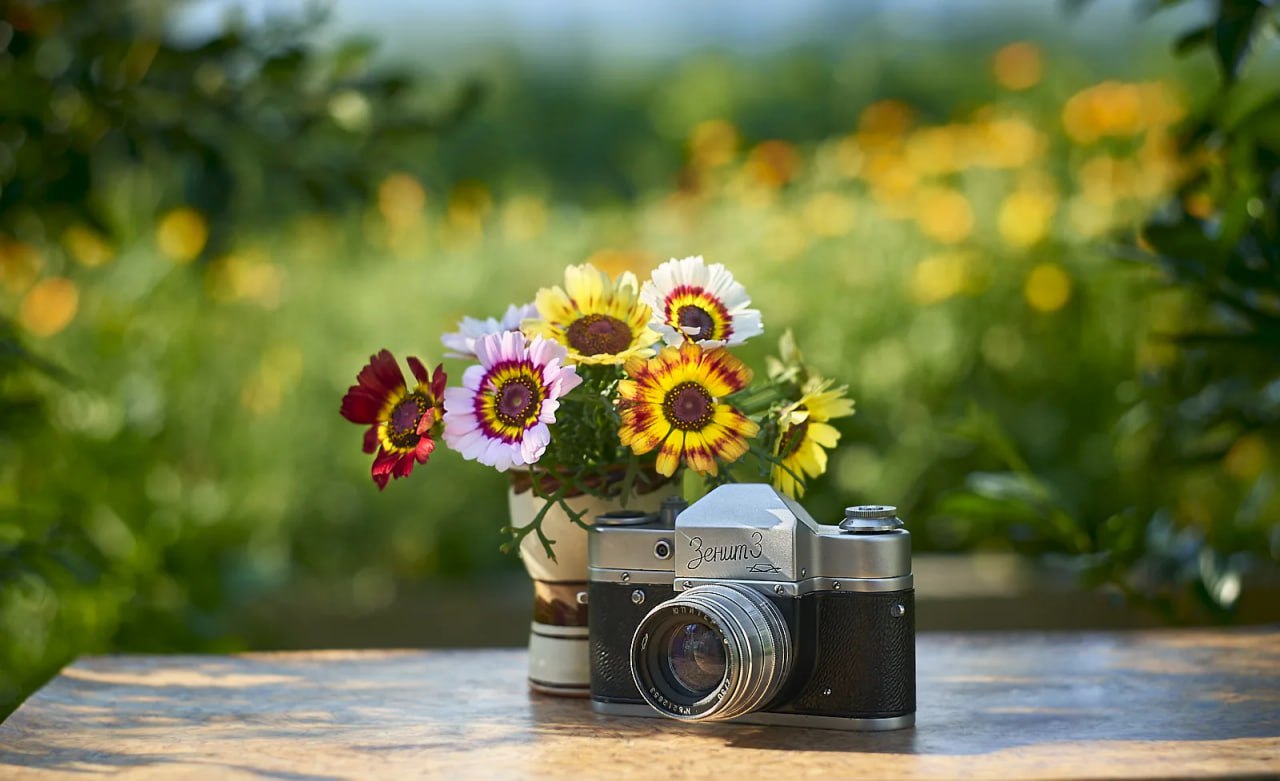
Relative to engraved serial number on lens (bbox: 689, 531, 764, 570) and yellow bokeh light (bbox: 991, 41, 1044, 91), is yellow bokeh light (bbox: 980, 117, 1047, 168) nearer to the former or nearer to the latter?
yellow bokeh light (bbox: 991, 41, 1044, 91)

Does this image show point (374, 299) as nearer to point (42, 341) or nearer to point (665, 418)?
point (42, 341)

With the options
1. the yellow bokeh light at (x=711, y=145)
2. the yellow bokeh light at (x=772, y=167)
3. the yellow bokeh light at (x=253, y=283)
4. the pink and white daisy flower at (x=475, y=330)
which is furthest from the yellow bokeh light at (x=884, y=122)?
the pink and white daisy flower at (x=475, y=330)

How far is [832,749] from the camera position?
91 centimetres

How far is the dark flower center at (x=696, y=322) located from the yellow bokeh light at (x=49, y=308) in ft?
5.40

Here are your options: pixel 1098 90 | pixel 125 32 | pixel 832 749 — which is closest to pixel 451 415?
pixel 832 749

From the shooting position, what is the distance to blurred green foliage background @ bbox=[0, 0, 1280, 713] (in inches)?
56.7

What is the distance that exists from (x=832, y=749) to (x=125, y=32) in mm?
1171

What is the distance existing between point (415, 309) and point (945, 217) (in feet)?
3.15

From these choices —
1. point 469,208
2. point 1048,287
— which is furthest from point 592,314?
point 469,208

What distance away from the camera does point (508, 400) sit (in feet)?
3.22

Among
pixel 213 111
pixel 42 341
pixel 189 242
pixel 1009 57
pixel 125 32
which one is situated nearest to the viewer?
pixel 213 111

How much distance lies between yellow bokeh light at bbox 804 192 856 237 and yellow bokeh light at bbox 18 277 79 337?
1309 millimetres

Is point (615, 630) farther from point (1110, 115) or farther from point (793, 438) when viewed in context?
point (1110, 115)

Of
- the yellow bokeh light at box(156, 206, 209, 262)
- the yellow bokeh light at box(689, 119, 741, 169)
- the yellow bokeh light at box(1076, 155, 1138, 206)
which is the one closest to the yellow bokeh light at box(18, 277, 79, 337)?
the yellow bokeh light at box(156, 206, 209, 262)
